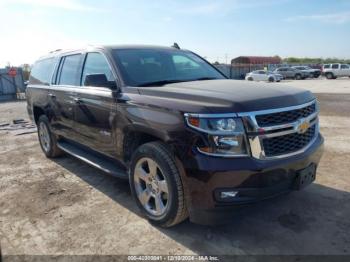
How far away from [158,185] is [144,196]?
0.34 meters

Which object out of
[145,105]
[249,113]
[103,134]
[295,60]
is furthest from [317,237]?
[295,60]

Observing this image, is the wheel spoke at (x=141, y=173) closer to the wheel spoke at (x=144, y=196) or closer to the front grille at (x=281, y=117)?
the wheel spoke at (x=144, y=196)

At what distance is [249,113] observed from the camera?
2.82 m

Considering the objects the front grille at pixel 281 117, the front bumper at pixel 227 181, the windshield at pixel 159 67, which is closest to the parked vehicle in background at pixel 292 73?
the windshield at pixel 159 67

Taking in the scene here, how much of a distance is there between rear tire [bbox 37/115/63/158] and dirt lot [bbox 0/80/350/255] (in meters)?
0.90

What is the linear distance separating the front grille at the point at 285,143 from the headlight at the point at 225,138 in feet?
0.77

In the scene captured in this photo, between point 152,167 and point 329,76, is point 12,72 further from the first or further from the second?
point 329,76

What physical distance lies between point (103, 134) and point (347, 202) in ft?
10.00

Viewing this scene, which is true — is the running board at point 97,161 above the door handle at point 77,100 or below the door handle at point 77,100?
below

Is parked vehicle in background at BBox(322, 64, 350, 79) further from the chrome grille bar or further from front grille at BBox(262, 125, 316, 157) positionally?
the chrome grille bar

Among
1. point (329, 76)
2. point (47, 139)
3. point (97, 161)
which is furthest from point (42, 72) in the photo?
point (329, 76)

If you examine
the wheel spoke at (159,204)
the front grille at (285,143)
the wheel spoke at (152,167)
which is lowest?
the wheel spoke at (159,204)

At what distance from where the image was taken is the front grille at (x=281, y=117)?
288 cm

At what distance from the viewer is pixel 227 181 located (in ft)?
9.07
